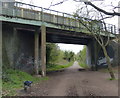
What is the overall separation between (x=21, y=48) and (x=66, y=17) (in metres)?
5.74

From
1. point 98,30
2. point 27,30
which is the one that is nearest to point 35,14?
point 27,30

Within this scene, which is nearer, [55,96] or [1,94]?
[1,94]

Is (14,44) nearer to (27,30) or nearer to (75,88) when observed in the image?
(27,30)

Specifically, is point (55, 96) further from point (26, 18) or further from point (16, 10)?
point (16, 10)

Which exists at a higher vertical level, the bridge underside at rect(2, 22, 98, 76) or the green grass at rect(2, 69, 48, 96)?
the bridge underside at rect(2, 22, 98, 76)

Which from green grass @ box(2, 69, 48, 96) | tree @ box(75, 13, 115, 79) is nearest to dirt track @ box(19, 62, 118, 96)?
green grass @ box(2, 69, 48, 96)

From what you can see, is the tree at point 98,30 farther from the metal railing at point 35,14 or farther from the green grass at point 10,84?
the green grass at point 10,84

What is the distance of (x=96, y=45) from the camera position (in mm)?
17531

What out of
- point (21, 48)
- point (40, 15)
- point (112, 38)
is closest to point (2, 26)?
point (21, 48)

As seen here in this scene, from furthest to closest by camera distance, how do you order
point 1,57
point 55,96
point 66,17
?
point 66,17 → point 1,57 → point 55,96

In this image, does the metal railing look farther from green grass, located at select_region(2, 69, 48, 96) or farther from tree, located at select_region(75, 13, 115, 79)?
green grass, located at select_region(2, 69, 48, 96)

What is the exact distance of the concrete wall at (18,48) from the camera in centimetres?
1036

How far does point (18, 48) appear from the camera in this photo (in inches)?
452

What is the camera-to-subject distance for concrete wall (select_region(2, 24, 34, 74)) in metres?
10.4
